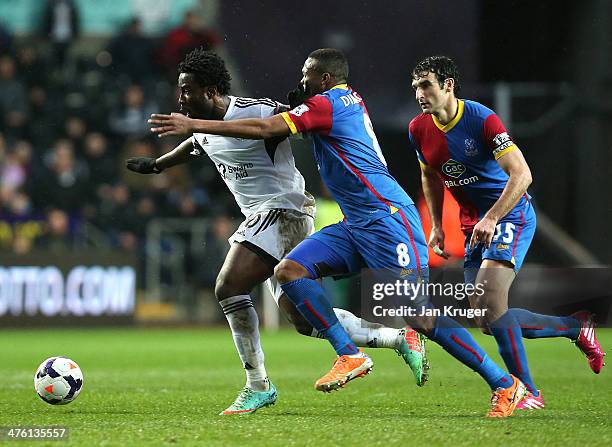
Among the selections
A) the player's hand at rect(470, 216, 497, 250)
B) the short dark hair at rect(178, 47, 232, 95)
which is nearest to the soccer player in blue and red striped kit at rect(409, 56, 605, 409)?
the player's hand at rect(470, 216, 497, 250)

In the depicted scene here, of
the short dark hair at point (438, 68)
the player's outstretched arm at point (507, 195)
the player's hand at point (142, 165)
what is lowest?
the player's outstretched arm at point (507, 195)

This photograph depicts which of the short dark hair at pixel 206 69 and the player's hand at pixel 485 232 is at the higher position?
the short dark hair at pixel 206 69

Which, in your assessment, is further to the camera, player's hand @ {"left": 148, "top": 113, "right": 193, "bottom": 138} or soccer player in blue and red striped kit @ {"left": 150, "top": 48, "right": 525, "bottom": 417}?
soccer player in blue and red striped kit @ {"left": 150, "top": 48, "right": 525, "bottom": 417}

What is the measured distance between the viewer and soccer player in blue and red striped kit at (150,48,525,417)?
5992mm

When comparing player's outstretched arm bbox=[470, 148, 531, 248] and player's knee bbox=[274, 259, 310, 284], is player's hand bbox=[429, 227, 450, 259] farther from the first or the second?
player's knee bbox=[274, 259, 310, 284]

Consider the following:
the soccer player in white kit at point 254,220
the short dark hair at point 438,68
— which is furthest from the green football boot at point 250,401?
the short dark hair at point 438,68

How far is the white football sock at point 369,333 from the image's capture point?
20.9ft

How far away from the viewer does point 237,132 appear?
5703mm

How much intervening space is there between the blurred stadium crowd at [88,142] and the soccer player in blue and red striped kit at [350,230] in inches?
359

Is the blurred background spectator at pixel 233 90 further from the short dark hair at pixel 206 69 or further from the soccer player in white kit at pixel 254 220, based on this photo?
the short dark hair at pixel 206 69

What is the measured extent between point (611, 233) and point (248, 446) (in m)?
9.79

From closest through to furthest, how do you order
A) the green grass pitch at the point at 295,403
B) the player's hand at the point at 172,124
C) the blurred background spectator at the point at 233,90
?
the green grass pitch at the point at 295,403 < the player's hand at the point at 172,124 < the blurred background spectator at the point at 233,90

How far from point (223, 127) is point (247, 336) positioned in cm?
140

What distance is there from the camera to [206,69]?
21.0 feet
